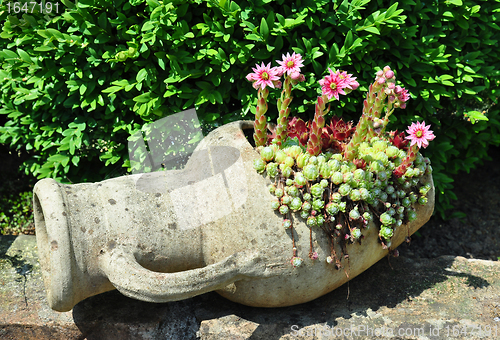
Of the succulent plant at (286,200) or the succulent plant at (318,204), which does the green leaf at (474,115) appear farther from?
the succulent plant at (286,200)

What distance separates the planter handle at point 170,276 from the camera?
207 cm

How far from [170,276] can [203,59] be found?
1.62 metres

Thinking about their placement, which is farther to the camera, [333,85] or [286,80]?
[286,80]

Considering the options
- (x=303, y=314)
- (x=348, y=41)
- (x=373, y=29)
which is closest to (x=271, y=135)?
(x=348, y=41)

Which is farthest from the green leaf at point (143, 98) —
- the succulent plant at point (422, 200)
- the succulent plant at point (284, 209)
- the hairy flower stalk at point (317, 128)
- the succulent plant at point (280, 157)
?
the succulent plant at point (422, 200)

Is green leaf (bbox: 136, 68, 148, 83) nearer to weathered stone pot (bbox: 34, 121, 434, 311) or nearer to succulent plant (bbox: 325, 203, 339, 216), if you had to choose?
weathered stone pot (bbox: 34, 121, 434, 311)

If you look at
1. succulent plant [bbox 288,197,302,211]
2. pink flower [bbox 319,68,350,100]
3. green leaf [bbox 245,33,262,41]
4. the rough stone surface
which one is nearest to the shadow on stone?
the rough stone surface

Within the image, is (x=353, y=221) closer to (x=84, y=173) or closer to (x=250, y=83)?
(x=250, y=83)

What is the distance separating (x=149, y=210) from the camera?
2404 mm

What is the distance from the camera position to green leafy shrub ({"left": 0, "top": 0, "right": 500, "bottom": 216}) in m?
2.79

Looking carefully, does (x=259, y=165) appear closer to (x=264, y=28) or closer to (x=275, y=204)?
(x=275, y=204)

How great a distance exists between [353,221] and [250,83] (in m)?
1.31

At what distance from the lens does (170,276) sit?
2.09 meters

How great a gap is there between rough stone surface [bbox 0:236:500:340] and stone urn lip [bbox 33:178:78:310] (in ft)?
1.66
